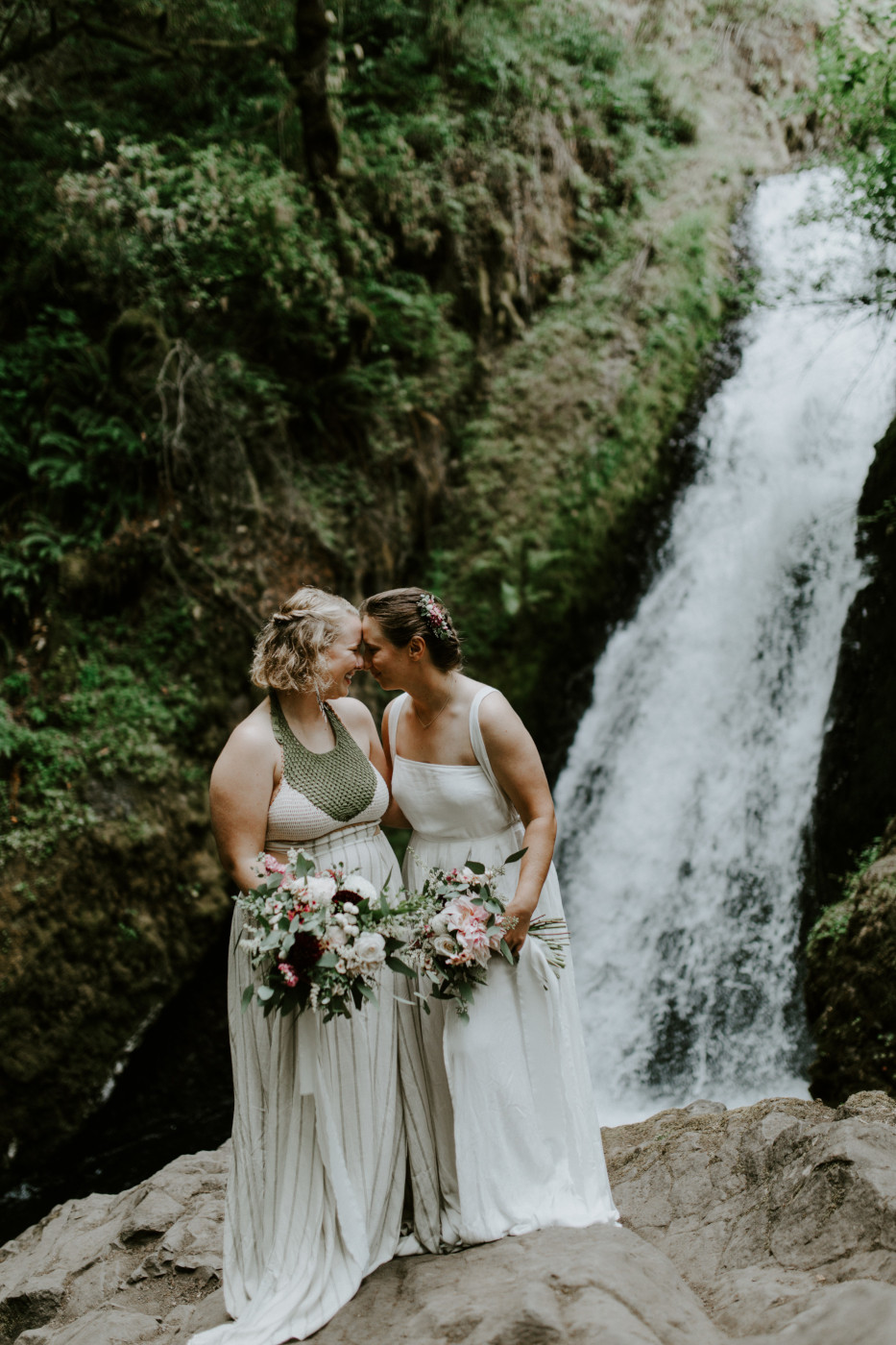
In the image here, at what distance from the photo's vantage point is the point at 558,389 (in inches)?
414

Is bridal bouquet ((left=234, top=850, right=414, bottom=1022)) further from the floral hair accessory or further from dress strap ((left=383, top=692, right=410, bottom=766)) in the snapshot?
the floral hair accessory

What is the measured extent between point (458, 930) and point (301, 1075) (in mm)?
733

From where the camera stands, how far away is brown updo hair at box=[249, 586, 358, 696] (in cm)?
299

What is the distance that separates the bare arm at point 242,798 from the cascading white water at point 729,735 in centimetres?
471

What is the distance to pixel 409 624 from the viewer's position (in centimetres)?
303

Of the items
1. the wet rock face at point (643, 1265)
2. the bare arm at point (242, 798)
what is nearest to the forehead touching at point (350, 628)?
the bare arm at point (242, 798)

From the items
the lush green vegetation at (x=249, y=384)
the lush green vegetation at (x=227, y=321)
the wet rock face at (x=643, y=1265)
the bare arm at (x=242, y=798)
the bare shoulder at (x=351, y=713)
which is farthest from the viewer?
the lush green vegetation at (x=227, y=321)

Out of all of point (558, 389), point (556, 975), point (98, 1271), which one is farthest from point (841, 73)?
point (98, 1271)

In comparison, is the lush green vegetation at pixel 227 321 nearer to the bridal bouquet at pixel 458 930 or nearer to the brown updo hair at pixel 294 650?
the brown updo hair at pixel 294 650

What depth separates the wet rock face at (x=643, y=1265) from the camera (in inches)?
89.7

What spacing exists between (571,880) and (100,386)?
6197 millimetres

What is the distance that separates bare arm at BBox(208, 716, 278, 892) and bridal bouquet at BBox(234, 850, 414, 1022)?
0.21 meters

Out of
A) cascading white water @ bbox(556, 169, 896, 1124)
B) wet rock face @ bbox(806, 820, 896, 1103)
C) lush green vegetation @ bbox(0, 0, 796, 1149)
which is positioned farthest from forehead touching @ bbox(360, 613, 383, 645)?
cascading white water @ bbox(556, 169, 896, 1124)

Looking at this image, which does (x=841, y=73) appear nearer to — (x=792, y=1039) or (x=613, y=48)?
(x=613, y=48)
